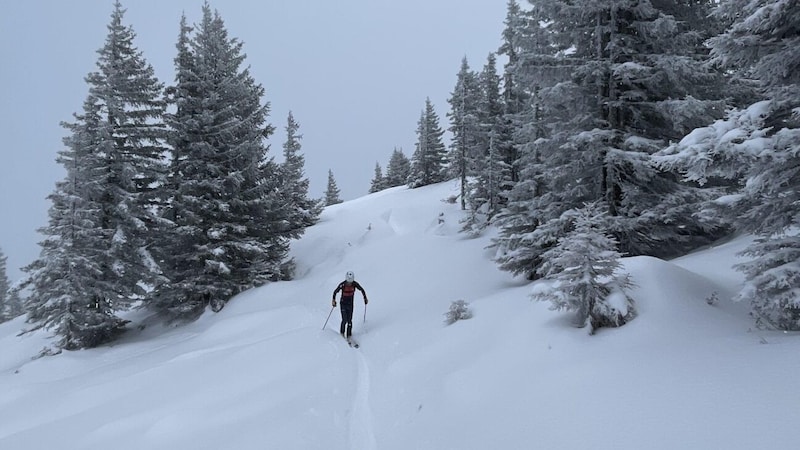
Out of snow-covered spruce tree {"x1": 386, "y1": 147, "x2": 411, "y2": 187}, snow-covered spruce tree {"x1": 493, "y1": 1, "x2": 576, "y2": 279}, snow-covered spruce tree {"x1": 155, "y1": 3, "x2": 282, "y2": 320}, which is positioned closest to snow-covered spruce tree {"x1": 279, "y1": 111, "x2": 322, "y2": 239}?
snow-covered spruce tree {"x1": 155, "y1": 3, "x2": 282, "y2": 320}

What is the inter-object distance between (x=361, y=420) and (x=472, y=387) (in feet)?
6.59

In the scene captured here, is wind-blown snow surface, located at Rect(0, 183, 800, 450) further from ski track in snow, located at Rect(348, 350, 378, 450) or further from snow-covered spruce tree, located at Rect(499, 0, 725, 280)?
snow-covered spruce tree, located at Rect(499, 0, 725, 280)

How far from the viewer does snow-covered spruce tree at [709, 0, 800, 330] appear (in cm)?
512

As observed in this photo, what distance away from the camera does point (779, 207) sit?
5797 mm

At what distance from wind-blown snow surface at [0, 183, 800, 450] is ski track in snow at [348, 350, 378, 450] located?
0.11 ft

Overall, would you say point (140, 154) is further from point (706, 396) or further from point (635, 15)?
point (706, 396)

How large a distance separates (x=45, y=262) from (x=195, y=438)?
15214 mm

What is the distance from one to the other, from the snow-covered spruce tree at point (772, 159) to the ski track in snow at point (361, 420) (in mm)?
5595

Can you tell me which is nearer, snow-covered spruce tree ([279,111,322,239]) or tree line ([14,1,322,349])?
tree line ([14,1,322,349])

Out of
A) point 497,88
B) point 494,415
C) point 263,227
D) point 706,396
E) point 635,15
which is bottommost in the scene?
point 494,415

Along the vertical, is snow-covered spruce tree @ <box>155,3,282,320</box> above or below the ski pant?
above

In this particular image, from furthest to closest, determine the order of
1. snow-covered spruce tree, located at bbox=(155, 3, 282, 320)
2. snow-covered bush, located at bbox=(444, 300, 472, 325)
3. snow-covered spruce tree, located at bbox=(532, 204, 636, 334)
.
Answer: snow-covered spruce tree, located at bbox=(155, 3, 282, 320) < snow-covered bush, located at bbox=(444, 300, 472, 325) < snow-covered spruce tree, located at bbox=(532, 204, 636, 334)

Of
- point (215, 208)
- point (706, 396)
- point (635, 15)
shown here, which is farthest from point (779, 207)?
point (215, 208)

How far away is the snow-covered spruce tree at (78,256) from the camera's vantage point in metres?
15.9
